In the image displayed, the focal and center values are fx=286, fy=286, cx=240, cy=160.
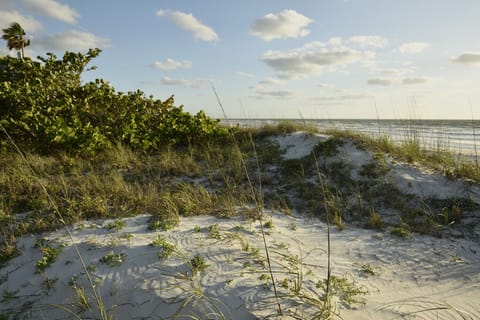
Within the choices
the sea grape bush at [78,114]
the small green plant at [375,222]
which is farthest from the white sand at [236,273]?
the sea grape bush at [78,114]

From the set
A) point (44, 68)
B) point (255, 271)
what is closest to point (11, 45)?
point (44, 68)

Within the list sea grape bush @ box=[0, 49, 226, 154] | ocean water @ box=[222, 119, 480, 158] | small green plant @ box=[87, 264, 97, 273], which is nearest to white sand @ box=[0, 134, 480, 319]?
small green plant @ box=[87, 264, 97, 273]

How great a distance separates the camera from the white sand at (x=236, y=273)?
2467 mm

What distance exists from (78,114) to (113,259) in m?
6.11

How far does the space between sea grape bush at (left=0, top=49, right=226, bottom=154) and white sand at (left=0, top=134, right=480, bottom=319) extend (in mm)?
4066

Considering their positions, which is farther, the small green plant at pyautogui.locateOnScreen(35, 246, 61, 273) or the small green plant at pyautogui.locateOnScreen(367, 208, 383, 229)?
the small green plant at pyautogui.locateOnScreen(367, 208, 383, 229)

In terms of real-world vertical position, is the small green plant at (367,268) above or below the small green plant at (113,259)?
below

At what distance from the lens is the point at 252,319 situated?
7.43 feet

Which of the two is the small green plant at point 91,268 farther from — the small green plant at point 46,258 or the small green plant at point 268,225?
the small green plant at point 268,225

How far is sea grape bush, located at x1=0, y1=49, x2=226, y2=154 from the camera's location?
674 cm

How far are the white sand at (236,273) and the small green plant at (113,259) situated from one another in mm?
38

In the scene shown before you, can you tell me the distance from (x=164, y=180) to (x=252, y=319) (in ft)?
13.3

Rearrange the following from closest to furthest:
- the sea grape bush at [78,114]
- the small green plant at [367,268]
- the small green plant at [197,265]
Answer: the small green plant at [197,265] < the small green plant at [367,268] < the sea grape bush at [78,114]

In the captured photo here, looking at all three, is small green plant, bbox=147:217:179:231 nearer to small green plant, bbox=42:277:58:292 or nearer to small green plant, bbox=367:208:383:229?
small green plant, bbox=42:277:58:292
